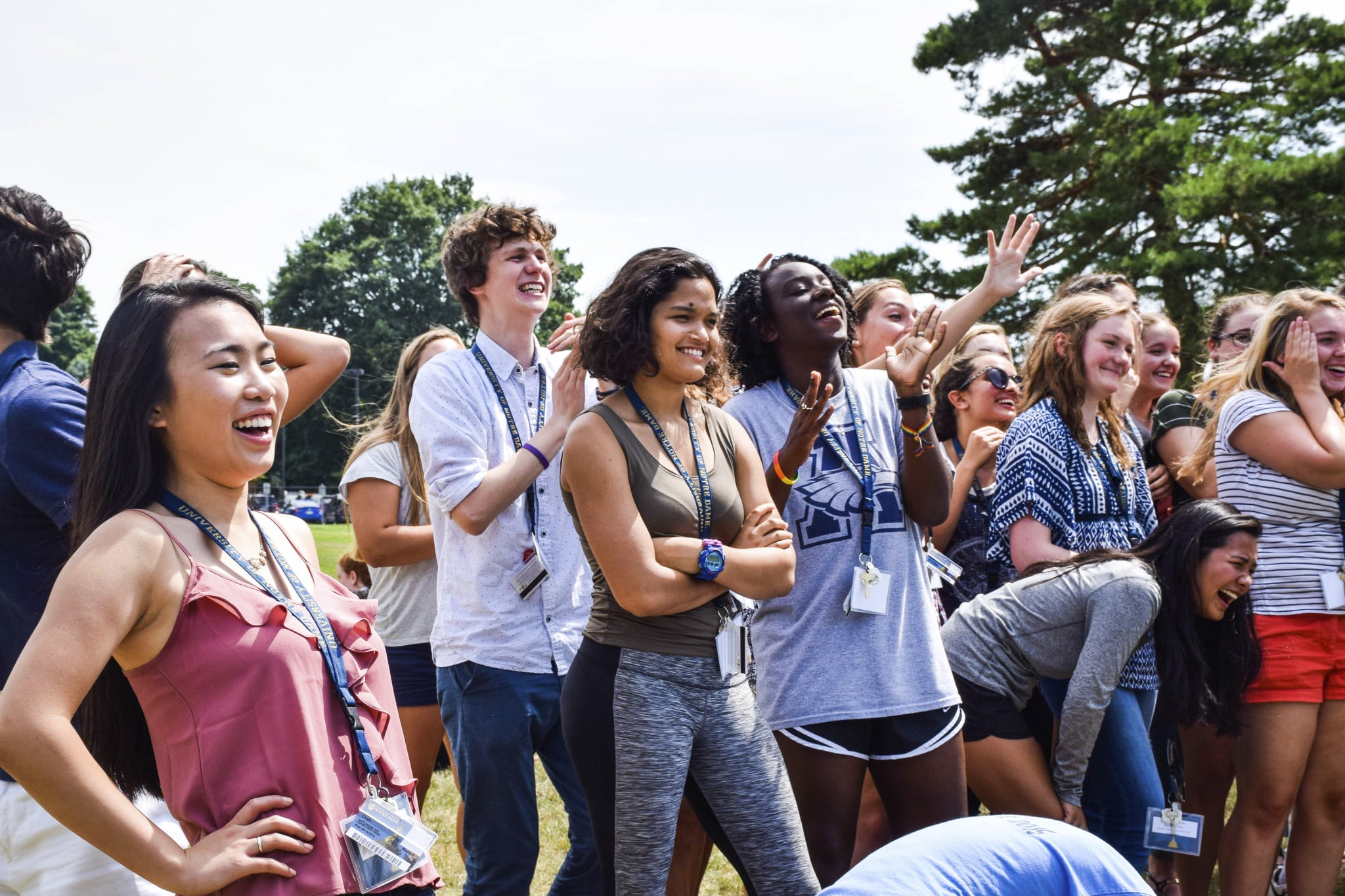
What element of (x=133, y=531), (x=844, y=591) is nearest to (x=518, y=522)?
(x=844, y=591)

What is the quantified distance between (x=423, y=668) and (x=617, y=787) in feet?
6.60

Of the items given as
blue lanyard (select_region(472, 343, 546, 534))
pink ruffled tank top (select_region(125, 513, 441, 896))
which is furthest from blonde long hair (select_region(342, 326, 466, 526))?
pink ruffled tank top (select_region(125, 513, 441, 896))

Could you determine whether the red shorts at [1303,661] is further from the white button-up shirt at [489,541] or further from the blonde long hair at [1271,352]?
the white button-up shirt at [489,541]

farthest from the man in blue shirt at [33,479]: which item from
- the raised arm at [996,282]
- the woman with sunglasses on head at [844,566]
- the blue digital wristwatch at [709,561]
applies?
the raised arm at [996,282]

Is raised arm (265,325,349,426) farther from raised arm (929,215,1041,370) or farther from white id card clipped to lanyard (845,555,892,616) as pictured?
raised arm (929,215,1041,370)

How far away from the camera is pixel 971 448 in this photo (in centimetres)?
443

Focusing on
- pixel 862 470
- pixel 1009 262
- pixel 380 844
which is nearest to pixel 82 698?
pixel 380 844

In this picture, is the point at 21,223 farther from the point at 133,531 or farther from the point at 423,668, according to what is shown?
the point at 423,668

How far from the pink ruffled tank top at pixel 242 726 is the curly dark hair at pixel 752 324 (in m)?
1.88

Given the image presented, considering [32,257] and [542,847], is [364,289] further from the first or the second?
[32,257]

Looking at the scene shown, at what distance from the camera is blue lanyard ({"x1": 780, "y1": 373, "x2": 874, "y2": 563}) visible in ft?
9.97

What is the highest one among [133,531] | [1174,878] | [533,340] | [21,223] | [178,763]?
[21,223]

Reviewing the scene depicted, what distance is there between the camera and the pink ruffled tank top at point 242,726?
1.76 metres

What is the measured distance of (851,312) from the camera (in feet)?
11.8
